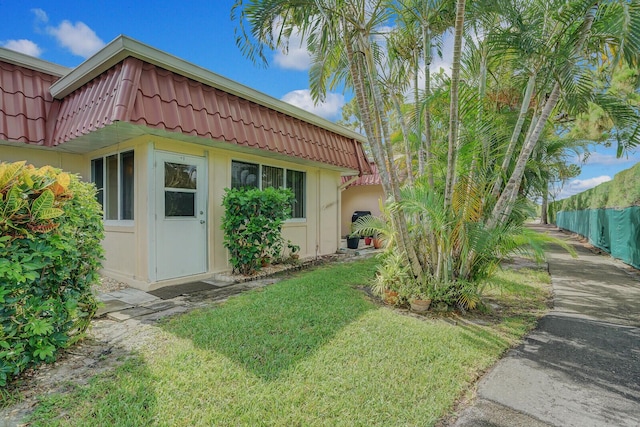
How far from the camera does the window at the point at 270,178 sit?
630 centimetres

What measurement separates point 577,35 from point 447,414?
4.02m

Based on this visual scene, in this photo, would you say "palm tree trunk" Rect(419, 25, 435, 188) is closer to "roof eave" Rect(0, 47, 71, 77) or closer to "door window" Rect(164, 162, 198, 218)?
"door window" Rect(164, 162, 198, 218)

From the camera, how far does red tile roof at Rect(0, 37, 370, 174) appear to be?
4020 millimetres

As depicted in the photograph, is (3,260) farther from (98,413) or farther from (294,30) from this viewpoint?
(294,30)

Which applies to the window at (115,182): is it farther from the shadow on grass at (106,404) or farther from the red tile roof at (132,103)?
the shadow on grass at (106,404)

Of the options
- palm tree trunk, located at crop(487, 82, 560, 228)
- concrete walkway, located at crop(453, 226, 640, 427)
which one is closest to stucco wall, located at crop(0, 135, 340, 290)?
palm tree trunk, located at crop(487, 82, 560, 228)

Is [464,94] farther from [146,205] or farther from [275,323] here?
[146,205]

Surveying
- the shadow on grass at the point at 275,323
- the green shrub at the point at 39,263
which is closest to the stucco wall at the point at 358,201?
the shadow on grass at the point at 275,323

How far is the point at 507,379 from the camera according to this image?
8.16 feet

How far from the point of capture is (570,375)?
256 cm

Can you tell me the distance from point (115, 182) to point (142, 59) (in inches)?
97.9

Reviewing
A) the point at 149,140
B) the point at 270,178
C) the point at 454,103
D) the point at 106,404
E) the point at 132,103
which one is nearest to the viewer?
the point at 106,404

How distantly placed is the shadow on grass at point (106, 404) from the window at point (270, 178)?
4273mm

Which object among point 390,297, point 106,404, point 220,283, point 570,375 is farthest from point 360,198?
point 106,404
